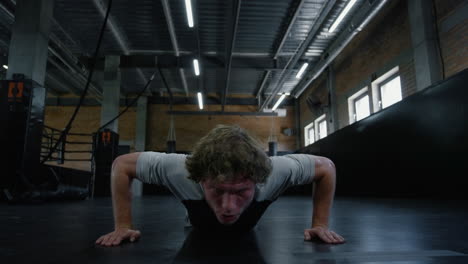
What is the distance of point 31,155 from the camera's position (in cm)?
457

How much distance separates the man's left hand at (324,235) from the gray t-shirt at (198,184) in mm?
249

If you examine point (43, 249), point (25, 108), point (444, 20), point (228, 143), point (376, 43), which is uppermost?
point (376, 43)

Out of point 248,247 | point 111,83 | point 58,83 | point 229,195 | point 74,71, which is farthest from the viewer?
point 58,83

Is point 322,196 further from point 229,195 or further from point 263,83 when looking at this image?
point 263,83

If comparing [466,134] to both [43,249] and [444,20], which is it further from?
[43,249]

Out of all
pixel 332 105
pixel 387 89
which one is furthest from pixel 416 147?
pixel 332 105

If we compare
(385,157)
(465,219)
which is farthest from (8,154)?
(385,157)

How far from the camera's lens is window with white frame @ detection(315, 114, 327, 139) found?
10.4 meters

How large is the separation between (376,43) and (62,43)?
8258mm

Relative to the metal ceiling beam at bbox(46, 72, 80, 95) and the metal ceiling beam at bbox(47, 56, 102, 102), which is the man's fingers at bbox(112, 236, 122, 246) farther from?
the metal ceiling beam at bbox(46, 72, 80, 95)

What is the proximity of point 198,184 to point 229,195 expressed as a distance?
281 millimetres

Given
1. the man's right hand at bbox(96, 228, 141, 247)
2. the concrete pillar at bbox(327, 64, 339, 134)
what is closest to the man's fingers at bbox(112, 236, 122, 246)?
the man's right hand at bbox(96, 228, 141, 247)

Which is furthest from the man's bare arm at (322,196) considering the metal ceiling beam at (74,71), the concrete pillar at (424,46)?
the metal ceiling beam at (74,71)

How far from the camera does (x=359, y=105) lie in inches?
322
